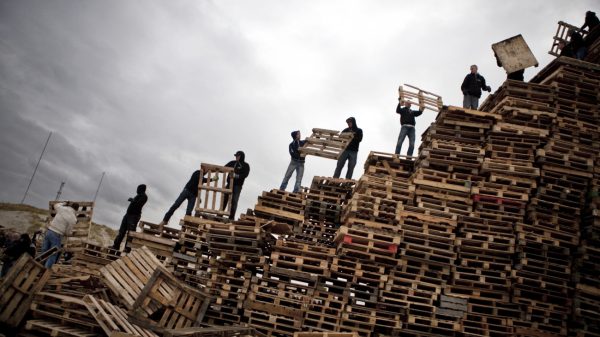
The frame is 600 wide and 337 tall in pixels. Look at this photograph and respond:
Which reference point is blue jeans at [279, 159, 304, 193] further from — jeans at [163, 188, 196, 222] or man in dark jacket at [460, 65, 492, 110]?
man in dark jacket at [460, 65, 492, 110]

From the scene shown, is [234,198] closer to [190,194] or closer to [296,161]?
[190,194]

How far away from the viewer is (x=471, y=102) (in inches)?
496

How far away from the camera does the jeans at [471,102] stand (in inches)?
493

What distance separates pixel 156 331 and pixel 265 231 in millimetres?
3478

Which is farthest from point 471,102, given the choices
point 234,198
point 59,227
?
point 59,227

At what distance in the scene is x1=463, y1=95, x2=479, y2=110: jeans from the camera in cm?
1253

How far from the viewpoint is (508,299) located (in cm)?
892

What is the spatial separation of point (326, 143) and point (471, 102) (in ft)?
16.7

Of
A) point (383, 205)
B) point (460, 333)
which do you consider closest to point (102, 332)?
point (383, 205)

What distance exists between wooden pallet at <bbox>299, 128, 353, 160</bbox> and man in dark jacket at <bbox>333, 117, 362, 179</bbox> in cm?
26

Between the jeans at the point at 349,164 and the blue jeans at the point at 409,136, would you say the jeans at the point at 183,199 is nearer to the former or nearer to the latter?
the jeans at the point at 349,164

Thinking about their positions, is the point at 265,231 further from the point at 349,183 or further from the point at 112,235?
the point at 112,235

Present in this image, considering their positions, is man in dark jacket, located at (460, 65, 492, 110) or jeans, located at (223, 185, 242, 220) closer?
jeans, located at (223, 185, 242, 220)

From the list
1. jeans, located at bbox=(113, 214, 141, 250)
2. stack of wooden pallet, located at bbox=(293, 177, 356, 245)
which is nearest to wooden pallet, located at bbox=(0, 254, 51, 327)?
jeans, located at bbox=(113, 214, 141, 250)
